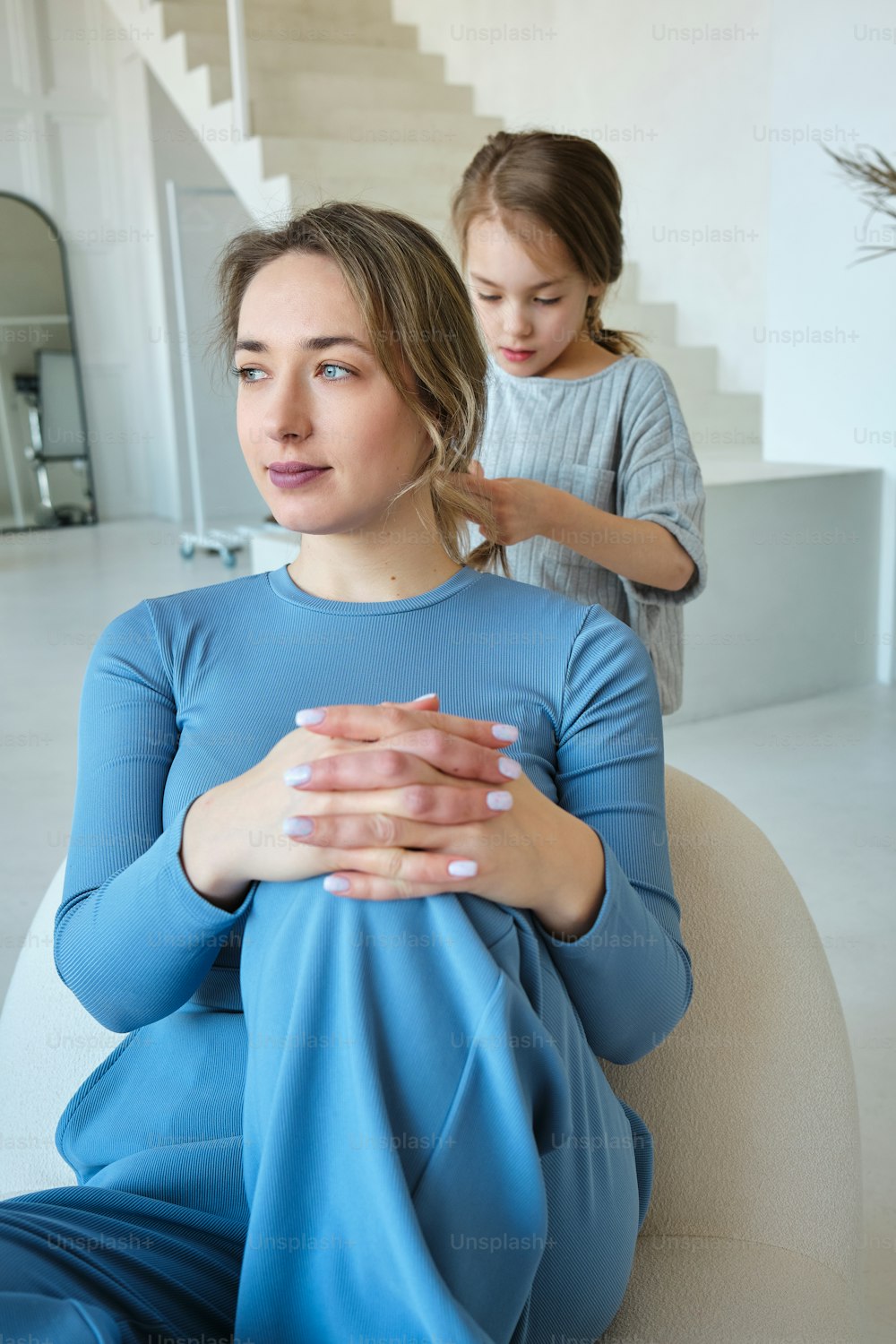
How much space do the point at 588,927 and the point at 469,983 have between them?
153 millimetres

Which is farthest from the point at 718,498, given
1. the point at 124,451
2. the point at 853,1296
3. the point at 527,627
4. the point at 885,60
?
the point at 124,451

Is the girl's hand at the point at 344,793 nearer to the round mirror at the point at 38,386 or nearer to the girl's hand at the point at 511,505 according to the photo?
the girl's hand at the point at 511,505

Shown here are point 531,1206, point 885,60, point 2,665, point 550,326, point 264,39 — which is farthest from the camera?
point 264,39

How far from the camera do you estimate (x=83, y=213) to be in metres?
7.27

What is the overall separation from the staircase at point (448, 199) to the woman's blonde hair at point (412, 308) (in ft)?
4.49

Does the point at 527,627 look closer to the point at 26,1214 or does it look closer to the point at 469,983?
the point at 469,983

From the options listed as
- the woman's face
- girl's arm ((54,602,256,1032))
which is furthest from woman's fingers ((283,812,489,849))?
the woman's face

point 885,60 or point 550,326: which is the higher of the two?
point 885,60

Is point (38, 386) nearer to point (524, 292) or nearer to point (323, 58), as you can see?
point (323, 58)

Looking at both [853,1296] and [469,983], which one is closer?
[469,983]

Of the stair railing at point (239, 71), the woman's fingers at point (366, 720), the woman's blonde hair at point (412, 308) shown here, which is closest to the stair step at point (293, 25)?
the stair railing at point (239, 71)

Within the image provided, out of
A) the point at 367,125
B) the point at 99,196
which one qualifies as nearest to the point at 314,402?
the point at 367,125

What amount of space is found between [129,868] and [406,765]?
0.26 metres

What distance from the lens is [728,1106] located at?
1106 mm
